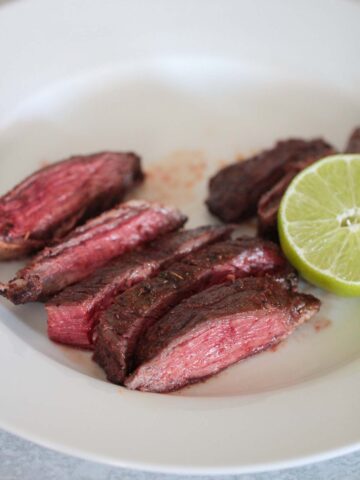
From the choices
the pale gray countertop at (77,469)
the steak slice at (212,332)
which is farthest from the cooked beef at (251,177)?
the pale gray countertop at (77,469)

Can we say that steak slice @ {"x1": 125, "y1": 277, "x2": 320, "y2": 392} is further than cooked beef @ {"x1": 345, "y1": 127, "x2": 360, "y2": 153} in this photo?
No

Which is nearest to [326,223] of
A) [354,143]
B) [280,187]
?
[280,187]

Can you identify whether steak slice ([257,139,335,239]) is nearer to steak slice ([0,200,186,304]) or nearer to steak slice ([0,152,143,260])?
steak slice ([0,200,186,304])

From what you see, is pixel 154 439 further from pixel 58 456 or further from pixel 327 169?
pixel 327 169

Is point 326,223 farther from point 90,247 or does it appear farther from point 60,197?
point 60,197

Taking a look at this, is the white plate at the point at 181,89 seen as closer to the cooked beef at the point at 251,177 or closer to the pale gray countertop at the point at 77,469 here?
the cooked beef at the point at 251,177

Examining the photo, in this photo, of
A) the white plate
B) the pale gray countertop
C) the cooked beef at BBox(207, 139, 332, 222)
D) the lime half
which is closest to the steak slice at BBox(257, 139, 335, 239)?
the cooked beef at BBox(207, 139, 332, 222)

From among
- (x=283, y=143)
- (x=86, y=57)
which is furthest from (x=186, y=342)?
(x=86, y=57)
